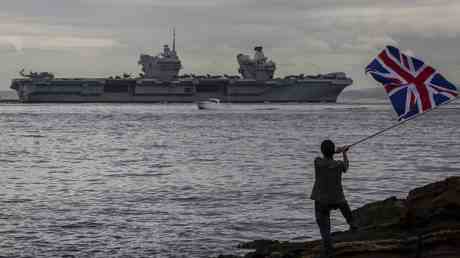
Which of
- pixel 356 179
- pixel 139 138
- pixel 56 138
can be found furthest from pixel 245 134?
pixel 356 179

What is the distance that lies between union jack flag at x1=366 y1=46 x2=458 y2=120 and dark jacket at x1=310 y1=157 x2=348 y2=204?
1.29 metres

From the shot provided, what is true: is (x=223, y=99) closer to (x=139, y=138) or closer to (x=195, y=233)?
(x=139, y=138)

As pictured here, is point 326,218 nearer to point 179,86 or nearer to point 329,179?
point 329,179

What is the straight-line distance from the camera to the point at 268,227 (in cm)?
2169

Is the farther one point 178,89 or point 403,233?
point 178,89

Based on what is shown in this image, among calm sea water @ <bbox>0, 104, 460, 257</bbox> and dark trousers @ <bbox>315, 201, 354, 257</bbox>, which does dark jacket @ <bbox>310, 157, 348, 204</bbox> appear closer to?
dark trousers @ <bbox>315, 201, 354, 257</bbox>

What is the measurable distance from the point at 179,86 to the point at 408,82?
174897 mm

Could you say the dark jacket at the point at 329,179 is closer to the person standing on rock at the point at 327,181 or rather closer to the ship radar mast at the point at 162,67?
the person standing on rock at the point at 327,181

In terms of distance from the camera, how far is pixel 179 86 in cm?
18762

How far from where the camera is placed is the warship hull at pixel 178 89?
597ft

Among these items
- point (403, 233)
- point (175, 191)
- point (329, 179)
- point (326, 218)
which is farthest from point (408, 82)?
point (175, 191)

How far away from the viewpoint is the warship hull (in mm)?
182000

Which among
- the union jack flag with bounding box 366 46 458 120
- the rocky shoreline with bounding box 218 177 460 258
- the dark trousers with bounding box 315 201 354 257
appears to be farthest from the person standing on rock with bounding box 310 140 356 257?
the union jack flag with bounding box 366 46 458 120

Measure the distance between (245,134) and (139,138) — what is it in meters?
10.3
